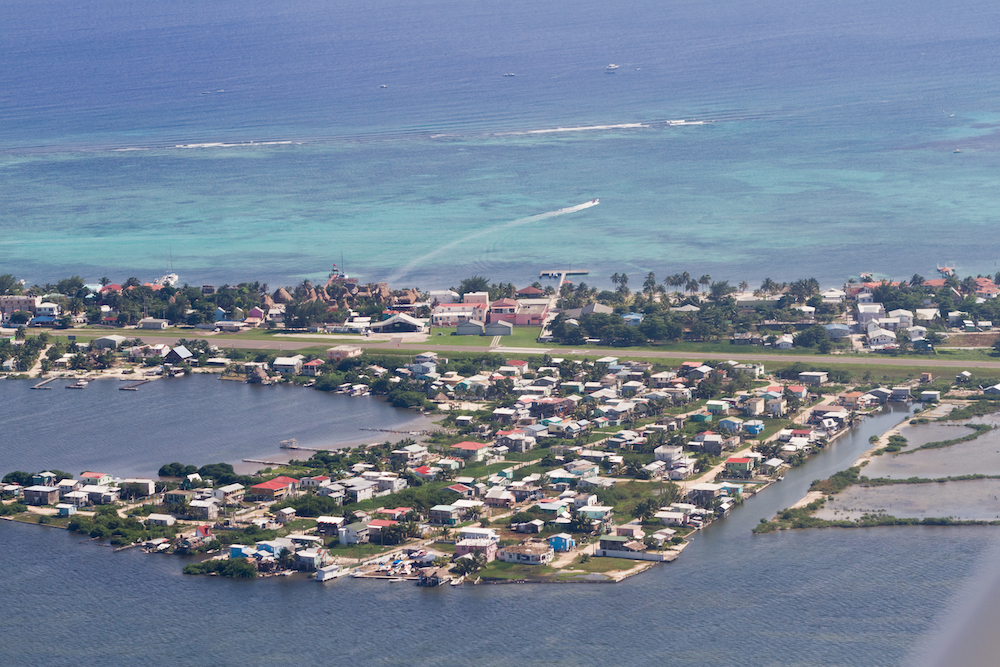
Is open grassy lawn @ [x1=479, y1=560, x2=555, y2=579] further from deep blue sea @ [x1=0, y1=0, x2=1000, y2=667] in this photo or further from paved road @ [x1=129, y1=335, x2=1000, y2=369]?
paved road @ [x1=129, y1=335, x2=1000, y2=369]

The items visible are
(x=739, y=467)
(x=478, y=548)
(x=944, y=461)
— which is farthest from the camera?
(x=944, y=461)

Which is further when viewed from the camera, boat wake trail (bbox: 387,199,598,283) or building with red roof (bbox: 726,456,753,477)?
boat wake trail (bbox: 387,199,598,283)

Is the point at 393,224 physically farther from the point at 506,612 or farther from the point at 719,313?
the point at 506,612

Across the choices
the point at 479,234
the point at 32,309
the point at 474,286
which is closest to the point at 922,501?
the point at 474,286

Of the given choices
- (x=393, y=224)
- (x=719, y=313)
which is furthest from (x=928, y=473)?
(x=393, y=224)

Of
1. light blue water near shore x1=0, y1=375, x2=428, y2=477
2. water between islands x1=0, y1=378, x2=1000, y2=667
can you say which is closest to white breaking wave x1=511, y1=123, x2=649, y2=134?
light blue water near shore x1=0, y1=375, x2=428, y2=477

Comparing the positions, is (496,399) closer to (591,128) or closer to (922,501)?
(922,501)

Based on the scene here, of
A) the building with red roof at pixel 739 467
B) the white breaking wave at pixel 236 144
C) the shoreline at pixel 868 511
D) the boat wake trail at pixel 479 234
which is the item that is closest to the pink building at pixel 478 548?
the shoreline at pixel 868 511
